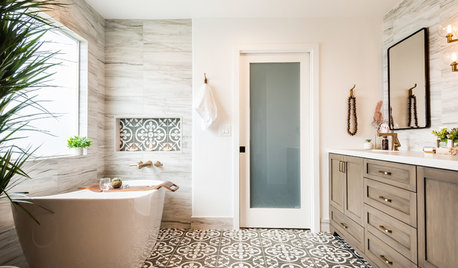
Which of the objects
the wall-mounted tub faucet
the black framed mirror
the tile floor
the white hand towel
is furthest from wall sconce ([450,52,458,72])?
the wall-mounted tub faucet

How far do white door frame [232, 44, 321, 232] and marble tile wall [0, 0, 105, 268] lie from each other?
58.7 inches

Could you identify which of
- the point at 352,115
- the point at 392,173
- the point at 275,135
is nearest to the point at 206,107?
the point at 275,135

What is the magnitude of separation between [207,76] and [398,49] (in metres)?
1.94

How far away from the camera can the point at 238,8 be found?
256 cm

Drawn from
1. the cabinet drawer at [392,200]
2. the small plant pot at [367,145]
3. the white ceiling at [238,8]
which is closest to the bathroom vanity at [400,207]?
the cabinet drawer at [392,200]

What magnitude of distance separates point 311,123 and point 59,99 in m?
2.51

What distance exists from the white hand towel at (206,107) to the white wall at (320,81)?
0.11 m

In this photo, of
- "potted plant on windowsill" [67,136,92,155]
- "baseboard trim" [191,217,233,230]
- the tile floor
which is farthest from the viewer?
"baseboard trim" [191,217,233,230]

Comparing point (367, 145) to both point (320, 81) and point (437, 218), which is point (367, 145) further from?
point (437, 218)

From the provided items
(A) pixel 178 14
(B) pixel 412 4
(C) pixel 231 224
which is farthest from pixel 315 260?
(A) pixel 178 14

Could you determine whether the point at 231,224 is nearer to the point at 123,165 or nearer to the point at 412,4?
the point at 123,165

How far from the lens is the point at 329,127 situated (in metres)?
2.71

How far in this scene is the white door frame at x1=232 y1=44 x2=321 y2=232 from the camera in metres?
2.67

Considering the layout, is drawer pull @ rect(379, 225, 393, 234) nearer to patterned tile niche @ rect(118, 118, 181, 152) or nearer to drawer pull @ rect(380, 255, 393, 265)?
drawer pull @ rect(380, 255, 393, 265)
